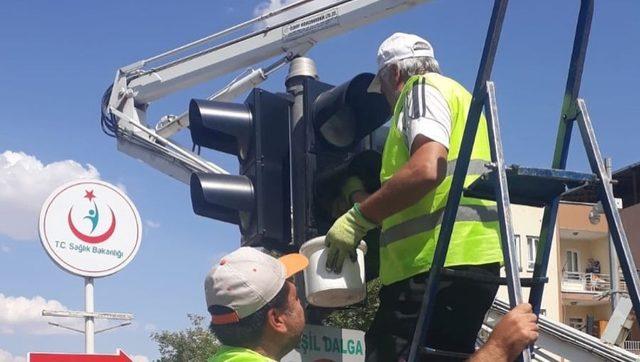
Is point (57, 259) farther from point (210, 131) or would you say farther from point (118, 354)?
point (210, 131)

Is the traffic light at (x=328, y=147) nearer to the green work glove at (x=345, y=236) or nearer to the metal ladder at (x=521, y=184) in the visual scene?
the green work glove at (x=345, y=236)

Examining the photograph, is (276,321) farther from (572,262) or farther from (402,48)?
(572,262)

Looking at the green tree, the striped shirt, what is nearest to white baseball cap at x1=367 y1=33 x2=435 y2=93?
the striped shirt

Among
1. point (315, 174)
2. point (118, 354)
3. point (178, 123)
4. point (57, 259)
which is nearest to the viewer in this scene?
point (315, 174)

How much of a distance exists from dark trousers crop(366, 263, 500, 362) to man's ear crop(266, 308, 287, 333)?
675mm

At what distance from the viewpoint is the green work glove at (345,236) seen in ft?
12.4

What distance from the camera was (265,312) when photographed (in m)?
3.20

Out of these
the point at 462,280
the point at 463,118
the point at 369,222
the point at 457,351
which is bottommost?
the point at 457,351

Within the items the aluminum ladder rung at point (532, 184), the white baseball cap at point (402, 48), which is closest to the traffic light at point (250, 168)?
the white baseball cap at point (402, 48)

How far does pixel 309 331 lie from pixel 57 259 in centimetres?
661

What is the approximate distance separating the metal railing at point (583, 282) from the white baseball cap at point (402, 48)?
41.4m

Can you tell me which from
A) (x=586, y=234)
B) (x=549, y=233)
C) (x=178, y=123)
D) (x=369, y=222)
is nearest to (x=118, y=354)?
(x=369, y=222)

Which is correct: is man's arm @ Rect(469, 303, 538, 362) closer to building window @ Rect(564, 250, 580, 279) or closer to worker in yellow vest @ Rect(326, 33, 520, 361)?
worker in yellow vest @ Rect(326, 33, 520, 361)

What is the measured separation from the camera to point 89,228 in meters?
10.6
